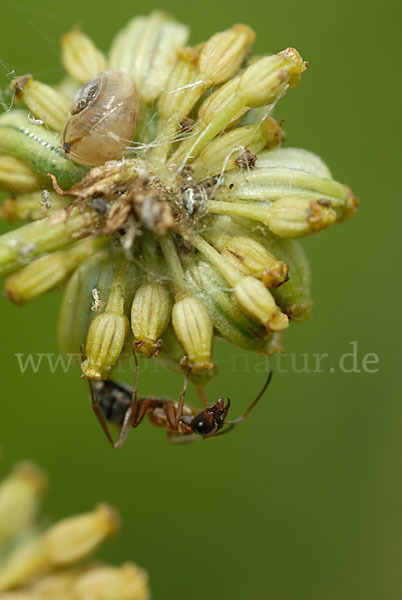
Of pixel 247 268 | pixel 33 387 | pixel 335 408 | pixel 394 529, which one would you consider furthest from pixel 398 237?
pixel 247 268

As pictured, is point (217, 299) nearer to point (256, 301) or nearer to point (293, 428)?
point (256, 301)

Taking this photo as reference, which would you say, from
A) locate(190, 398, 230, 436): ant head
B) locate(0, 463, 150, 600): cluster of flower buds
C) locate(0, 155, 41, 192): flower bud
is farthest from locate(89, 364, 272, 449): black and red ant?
locate(0, 155, 41, 192): flower bud

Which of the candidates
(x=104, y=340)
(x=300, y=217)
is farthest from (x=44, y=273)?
(x=300, y=217)

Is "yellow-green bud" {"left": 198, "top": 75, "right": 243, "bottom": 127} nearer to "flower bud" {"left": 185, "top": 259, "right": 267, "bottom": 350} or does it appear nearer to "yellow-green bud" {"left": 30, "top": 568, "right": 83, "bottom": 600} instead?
"flower bud" {"left": 185, "top": 259, "right": 267, "bottom": 350}

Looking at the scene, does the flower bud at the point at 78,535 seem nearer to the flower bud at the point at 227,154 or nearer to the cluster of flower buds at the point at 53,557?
the cluster of flower buds at the point at 53,557

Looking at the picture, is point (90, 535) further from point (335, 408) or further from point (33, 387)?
point (335, 408)

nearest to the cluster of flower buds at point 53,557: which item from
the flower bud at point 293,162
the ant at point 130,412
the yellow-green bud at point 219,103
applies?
the ant at point 130,412
